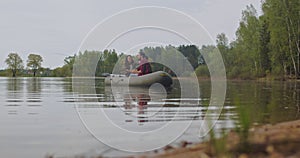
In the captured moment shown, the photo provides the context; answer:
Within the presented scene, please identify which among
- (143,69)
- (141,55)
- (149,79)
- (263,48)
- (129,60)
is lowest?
A: (149,79)

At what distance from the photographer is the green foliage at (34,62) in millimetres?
111438

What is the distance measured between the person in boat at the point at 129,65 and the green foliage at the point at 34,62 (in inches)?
3560

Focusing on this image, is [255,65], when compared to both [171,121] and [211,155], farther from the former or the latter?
[211,155]

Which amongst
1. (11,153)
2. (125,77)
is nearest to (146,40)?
(11,153)

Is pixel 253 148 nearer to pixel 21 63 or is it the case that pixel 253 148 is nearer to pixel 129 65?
pixel 129 65

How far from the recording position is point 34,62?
112 meters

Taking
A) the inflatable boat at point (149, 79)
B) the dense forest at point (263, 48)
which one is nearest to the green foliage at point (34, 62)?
the dense forest at point (263, 48)

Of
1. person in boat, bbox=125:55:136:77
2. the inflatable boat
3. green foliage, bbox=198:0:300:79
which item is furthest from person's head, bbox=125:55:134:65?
green foliage, bbox=198:0:300:79

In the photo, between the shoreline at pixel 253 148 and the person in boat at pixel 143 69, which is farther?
the person in boat at pixel 143 69

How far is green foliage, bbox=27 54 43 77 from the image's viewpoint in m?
111

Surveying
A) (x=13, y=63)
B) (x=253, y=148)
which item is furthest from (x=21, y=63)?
(x=253, y=148)

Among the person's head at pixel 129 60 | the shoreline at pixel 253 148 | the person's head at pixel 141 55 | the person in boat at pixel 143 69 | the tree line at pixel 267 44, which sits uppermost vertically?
the tree line at pixel 267 44

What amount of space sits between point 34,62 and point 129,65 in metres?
93.3

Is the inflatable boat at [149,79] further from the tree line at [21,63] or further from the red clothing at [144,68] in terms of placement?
the tree line at [21,63]
